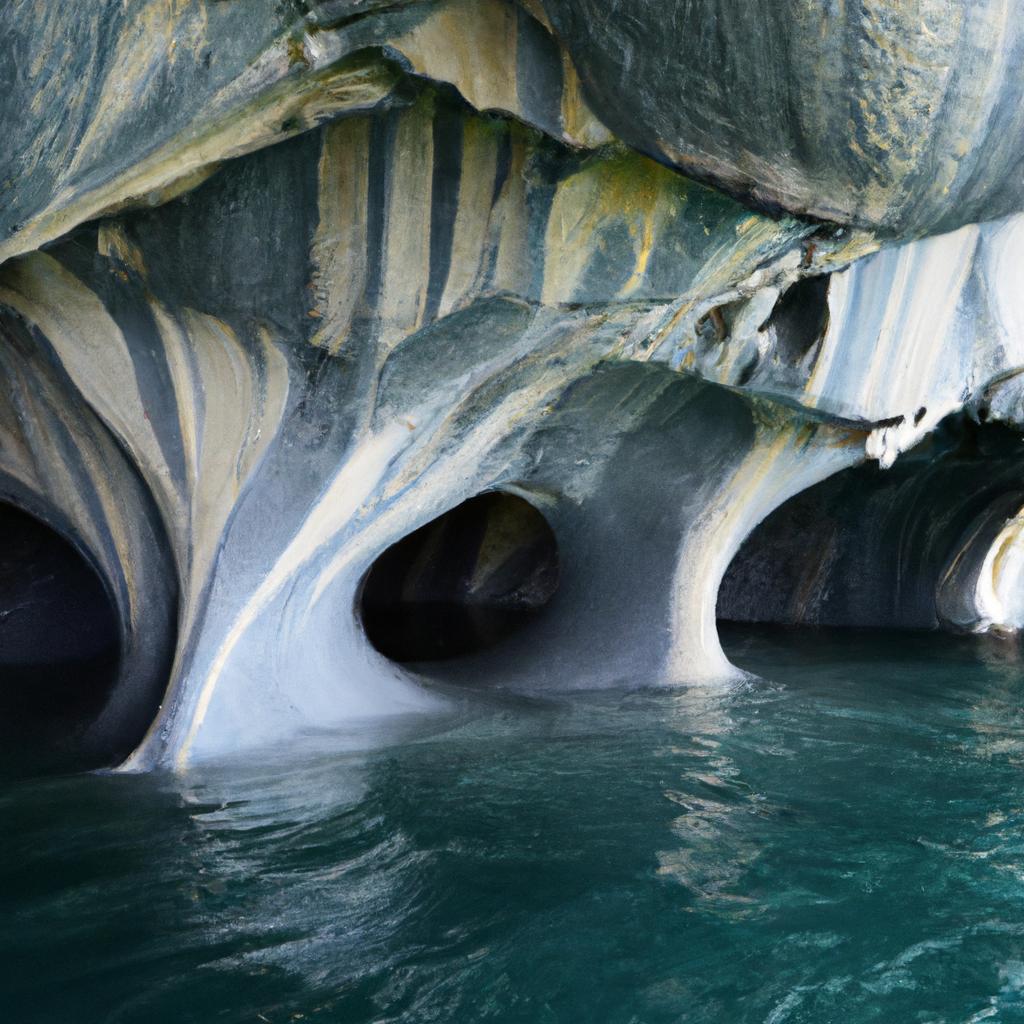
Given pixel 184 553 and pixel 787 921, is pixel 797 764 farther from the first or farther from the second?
pixel 184 553

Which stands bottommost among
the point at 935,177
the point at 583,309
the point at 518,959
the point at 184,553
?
the point at 518,959

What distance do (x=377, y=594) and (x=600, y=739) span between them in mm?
5844

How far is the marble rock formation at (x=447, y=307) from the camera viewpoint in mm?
3383

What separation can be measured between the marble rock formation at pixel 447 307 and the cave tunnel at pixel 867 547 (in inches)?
65.5

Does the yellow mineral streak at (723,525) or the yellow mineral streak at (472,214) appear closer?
the yellow mineral streak at (472,214)

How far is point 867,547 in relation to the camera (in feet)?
30.8

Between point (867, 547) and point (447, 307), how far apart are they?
5.92 meters

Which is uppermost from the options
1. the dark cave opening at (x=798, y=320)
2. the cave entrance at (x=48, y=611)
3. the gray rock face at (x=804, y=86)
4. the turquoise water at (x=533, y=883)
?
the gray rock face at (x=804, y=86)

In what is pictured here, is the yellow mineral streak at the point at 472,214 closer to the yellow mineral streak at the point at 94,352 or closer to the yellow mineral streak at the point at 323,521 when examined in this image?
the yellow mineral streak at the point at 323,521

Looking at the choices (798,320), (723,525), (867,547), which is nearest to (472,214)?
(798,320)

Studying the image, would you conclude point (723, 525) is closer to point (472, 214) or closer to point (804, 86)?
point (472, 214)

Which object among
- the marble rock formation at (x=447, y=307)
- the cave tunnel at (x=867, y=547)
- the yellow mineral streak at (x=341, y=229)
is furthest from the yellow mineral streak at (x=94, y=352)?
the cave tunnel at (x=867, y=547)

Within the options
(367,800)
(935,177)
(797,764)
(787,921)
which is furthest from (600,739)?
(935,177)

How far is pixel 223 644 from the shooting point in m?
4.61
